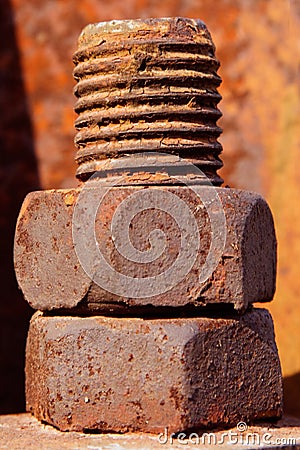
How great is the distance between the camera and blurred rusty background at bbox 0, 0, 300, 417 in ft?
12.5

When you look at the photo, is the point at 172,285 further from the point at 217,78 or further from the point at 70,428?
the point at 217,78

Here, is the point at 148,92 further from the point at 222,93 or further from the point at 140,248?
the point at 222,93

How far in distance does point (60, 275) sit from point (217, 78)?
0.72 metres

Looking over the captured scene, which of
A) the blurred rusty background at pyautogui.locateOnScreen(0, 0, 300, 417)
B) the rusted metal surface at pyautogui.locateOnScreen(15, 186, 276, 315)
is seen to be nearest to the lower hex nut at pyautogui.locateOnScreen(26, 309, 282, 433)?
the rusted metal surface at pyautogui.locateOnScreen(15, 186, 276, 315)

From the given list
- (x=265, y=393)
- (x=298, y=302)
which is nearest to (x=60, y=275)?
(x=265, y=393)

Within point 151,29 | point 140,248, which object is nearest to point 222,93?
point 151,29

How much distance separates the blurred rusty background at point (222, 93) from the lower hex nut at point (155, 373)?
136cm

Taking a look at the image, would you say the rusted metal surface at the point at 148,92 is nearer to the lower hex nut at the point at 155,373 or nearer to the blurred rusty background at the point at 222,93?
the lower hex nut at the point at 155,373

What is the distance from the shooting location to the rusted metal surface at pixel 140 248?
2.31 m

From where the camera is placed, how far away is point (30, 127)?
3.88 m

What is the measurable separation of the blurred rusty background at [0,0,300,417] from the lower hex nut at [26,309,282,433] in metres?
1.36

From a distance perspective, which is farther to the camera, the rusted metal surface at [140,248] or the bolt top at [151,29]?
the bolt top at [151,29]

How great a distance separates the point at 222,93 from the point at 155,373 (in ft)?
5.94

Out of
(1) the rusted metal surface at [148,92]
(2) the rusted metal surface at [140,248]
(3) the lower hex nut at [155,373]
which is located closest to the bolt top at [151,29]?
(1) the rusted metal surface at [148,92]
